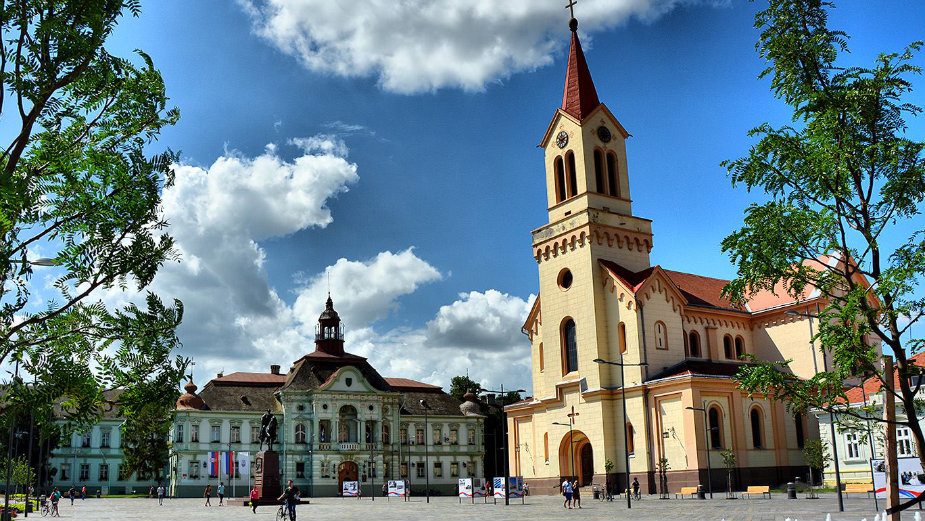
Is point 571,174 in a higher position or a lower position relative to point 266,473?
higher

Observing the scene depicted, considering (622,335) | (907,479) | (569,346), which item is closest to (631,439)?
(622,335)

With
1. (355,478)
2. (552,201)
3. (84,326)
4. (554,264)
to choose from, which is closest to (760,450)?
(554,264)

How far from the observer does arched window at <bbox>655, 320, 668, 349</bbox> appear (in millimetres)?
54519

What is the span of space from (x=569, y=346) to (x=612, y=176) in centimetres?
1315

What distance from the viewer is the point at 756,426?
53469mm

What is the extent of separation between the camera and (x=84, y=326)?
11820 mm

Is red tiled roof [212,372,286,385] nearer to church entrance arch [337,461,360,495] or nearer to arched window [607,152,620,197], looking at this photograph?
church entrance arch [337,461,360,495]

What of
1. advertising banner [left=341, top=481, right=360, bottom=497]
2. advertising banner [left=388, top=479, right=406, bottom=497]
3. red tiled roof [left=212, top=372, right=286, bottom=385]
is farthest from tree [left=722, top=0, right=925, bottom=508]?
red tiled roof [left=212, top=372, right=286, bottom=385]

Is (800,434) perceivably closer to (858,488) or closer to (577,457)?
(858,488)

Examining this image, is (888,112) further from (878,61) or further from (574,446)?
(574,446)

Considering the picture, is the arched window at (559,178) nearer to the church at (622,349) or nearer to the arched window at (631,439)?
the church at (622,349)

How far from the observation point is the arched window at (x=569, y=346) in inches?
2248

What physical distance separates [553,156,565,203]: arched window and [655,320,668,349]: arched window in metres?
12.0

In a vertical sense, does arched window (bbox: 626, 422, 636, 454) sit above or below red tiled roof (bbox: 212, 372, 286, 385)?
below
